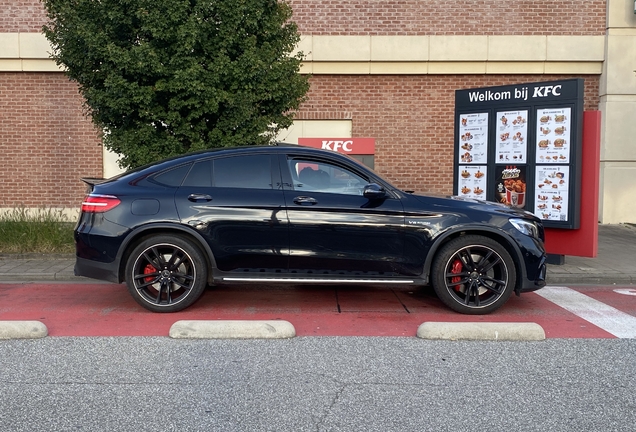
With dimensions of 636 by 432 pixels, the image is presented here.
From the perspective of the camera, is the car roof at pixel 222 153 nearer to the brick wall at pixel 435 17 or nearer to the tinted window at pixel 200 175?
the tinted window at pixel 200 175

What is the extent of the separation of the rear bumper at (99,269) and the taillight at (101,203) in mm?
532

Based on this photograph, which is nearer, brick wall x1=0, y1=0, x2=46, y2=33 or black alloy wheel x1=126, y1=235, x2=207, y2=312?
black alloy wheel x1=126, y1=235, x2=207, y2=312

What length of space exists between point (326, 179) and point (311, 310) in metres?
1.41

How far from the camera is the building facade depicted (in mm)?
13336

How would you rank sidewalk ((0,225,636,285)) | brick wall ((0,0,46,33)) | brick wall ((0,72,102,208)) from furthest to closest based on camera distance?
brick wall ((0,72,102,208)) → brick wall ((0,0,46,33)) → sidewalk ((0,225,636,285))

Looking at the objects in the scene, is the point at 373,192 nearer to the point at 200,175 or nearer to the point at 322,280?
the point at 322,280

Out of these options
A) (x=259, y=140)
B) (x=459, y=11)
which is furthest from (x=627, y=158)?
(x=259, y=140)

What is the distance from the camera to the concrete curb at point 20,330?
18.1 ft

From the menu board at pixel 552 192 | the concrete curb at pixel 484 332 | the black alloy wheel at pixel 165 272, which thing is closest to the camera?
the concrete curb at pixel 484 332

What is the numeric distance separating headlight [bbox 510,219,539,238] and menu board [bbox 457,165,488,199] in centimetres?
299

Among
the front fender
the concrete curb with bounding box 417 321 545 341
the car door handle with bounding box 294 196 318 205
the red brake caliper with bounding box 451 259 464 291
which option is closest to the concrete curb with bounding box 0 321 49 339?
the car door handle with bounding box 294 196 318 205

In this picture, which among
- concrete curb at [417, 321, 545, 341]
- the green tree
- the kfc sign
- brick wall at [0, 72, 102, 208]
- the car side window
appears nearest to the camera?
concrete curb at [417, 321, 545, 341]

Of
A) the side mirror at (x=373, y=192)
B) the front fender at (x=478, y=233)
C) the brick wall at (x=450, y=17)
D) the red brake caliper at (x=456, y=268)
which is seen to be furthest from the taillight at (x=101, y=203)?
the brick wall at (x=450, y=17)

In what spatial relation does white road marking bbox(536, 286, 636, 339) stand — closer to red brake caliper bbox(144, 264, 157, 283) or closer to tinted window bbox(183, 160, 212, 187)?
tinted window bbox(183, 160, 212, 187)
